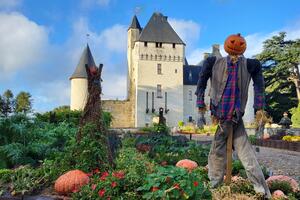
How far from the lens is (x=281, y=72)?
48.7 meters

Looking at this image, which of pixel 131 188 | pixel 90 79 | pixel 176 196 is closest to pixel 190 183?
pixel 176 196

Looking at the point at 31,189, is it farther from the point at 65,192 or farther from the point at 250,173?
the point at 250,173

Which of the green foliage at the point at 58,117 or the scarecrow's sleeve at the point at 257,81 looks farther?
the green foliage at the point at 58,117

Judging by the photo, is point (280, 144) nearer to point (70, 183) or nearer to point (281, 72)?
point (70, 183)

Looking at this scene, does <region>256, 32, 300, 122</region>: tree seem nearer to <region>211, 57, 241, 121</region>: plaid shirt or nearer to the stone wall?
the stone wall

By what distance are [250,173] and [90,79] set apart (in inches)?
107

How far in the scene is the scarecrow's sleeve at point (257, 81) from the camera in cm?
482

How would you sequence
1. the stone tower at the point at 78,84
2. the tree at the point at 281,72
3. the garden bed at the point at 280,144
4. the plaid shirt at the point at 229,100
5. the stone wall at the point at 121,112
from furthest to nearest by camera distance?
1. the stone wall at the point at 121,112
2. the stone tower at the point at 78,84
3. the tree at the point at 281,72
4. the garden bed at the point at 280,144
5. the plaid shirt at the point at 229,100

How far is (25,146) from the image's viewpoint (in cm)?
752

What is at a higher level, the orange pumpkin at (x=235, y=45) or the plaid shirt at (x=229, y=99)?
the orange pumpkin at (x=235, y=45)

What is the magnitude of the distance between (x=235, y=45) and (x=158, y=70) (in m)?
50.2

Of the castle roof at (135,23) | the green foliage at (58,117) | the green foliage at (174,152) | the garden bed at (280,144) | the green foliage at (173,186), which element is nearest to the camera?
the green foliage at (173,186)

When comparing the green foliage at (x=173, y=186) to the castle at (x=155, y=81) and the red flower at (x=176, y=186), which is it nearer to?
the red flower at (x=176, y=186)

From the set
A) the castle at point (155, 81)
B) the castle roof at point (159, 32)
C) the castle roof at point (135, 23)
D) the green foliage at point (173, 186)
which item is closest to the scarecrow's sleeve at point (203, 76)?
the green foliage at point (173, 186)
